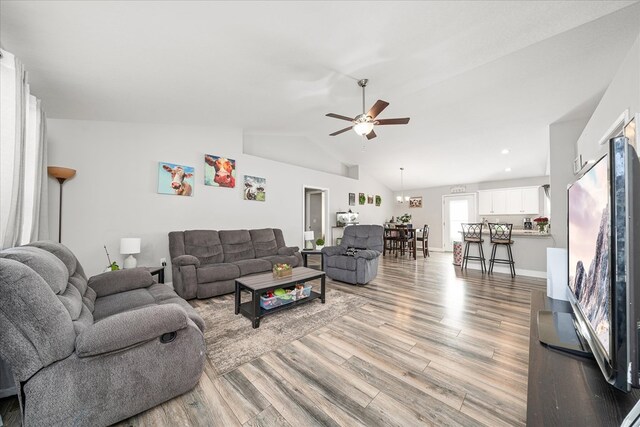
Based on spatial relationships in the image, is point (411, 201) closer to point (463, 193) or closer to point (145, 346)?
point (463, 193)

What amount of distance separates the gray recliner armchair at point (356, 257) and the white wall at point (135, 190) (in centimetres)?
177

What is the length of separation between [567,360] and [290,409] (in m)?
1.36

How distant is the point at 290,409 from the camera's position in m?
1.46

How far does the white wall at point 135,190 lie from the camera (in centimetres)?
321

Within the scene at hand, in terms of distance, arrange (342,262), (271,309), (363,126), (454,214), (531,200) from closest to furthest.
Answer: (271,309) → (363,126) → (342,262) → (531,200) → (454,214)

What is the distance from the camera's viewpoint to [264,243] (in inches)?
181

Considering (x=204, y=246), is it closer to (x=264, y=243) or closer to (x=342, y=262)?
(x=264, y=243)

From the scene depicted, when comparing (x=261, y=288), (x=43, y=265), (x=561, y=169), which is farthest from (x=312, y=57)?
(x=561, y=169)

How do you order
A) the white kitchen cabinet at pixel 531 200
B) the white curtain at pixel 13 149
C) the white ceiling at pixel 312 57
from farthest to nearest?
the white kitchen cabinet at pixel 531 200 → the white ceiling at pixel 312 57 → the white curtain at pixel 13 149

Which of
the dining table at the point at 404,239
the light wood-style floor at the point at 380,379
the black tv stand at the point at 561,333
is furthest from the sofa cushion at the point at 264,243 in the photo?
the black tv stand at the point at 561,333

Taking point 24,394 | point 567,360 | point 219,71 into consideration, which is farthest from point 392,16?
point 24,394

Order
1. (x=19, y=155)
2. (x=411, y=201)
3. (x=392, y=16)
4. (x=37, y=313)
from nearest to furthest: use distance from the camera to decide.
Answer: (x=37, y=313), (x=19, y=155), (x=392, y=16), (x=411, y=201)

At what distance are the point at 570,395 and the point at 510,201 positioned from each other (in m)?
8.31

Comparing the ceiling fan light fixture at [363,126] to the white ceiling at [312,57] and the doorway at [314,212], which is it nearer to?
the white ceiling at [312,57]
